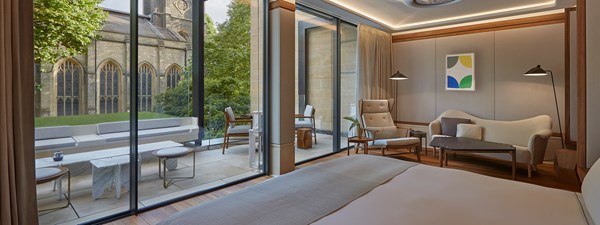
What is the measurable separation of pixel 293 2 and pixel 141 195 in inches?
115

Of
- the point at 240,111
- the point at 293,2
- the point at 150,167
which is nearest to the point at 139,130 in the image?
the point at 150,167

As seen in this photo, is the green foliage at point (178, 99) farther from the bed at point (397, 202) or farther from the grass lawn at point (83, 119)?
the bed at point (397, 202)

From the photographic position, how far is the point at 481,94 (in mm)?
5281

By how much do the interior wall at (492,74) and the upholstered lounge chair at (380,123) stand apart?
0.89 m

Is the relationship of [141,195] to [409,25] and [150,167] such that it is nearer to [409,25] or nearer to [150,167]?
[150,167]

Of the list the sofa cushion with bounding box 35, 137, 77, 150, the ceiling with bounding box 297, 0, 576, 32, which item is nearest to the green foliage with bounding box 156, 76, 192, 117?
the sofa cushion with bounding box 35, 137, 77, 150

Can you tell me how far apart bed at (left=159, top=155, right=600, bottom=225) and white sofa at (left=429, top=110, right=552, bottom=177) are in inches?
107

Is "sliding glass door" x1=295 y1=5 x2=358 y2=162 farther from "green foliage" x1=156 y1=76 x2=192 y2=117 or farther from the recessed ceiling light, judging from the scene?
"green foliage" x1=156 y1=76 x2=192 y2=117

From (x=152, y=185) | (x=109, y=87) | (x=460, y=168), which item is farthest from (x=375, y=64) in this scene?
(x=109, y=87)

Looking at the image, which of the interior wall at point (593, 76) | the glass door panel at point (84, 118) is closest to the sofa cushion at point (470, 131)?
the interior wall at point (593, 76)

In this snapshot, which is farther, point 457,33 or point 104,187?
point 457,33

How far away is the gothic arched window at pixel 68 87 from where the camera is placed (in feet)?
7.88

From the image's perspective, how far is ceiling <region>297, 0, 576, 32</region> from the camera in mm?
4531

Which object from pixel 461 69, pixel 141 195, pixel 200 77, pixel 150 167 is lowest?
pixel 141 195
